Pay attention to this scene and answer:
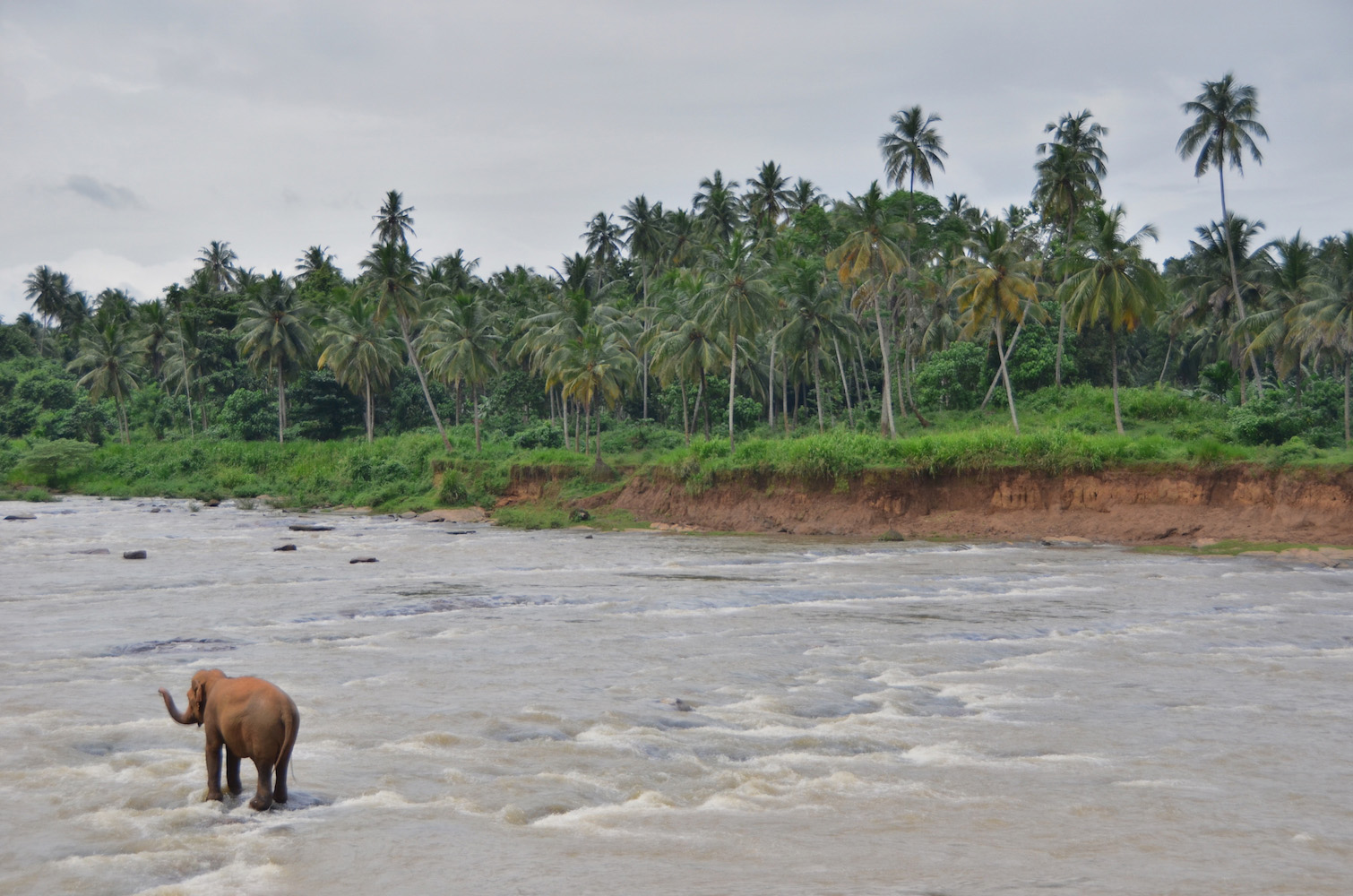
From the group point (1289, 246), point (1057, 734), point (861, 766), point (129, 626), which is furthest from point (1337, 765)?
point (1289, 246)

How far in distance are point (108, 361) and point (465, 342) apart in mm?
31989

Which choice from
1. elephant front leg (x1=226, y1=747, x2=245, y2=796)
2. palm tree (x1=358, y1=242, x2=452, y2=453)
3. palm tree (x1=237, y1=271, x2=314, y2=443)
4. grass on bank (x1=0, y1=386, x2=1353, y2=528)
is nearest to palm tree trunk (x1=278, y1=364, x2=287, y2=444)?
palm tree (x1=237, y1=271, x2=314, y2=443)

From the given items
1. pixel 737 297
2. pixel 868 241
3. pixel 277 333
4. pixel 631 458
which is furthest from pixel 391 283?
pixel 868 241

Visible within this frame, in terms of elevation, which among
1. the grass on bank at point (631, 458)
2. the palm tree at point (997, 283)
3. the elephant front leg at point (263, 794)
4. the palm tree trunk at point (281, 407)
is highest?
the palm tree at point (997, 283)

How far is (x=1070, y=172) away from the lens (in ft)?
178

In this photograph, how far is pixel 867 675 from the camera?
12.6m

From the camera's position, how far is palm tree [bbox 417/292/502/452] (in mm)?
55438

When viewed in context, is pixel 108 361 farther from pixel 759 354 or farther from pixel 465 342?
pixel 759 354

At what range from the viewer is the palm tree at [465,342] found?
55438 millimetres

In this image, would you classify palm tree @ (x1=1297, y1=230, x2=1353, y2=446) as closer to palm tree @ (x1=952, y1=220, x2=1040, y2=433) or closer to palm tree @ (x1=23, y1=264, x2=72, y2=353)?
palm tree @ (x1=952, y1=220, x2=1040, y2=433)

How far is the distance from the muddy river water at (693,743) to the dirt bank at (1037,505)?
11899 millimetres

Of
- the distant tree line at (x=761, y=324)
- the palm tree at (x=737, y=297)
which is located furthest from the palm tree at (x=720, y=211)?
the palm tree at (x=737, y=297)

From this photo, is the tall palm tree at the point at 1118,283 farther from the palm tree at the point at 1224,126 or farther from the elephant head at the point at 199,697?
the elephant head at the point at 199,697

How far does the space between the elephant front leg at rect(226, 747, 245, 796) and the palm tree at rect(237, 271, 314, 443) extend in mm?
60389
